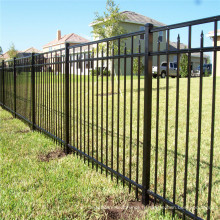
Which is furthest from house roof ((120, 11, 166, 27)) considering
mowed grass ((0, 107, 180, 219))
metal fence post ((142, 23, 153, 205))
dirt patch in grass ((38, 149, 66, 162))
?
metal fence post ((142, 23, 153, 205))

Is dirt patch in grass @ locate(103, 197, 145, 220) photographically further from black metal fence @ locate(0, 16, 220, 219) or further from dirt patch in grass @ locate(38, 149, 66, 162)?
dirt patch in grass @ locate(38, 149, 66, 162)

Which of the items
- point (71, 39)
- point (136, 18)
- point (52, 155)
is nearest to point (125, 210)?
point (52, 155)

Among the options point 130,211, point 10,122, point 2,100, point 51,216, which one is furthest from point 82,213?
point 2,100

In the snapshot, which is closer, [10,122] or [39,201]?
[39,201]

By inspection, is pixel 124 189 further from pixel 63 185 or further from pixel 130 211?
pixel 63 185

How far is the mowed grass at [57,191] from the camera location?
271cm

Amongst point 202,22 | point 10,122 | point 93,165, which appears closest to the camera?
point 202,22

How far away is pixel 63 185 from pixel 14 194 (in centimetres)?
59

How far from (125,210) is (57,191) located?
88 cm

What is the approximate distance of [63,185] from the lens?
329cm

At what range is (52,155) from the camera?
464 cm

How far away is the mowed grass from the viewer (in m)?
2.71

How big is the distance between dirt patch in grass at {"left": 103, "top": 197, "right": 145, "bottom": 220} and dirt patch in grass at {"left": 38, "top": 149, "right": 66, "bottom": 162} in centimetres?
178

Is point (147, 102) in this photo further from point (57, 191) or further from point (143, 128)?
point (57, 191)
